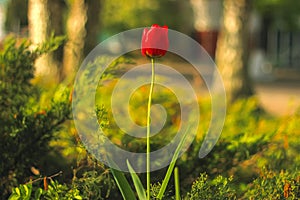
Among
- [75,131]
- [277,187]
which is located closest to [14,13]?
[75,131]

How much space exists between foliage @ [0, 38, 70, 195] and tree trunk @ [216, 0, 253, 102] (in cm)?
867

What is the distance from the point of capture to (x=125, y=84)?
15.5 feet

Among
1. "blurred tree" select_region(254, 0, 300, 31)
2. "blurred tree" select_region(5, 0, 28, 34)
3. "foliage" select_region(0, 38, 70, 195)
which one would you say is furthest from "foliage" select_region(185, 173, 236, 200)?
"blurred tree" select_region(254, 0, 300, 31)

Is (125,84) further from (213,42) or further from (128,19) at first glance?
(213,42)

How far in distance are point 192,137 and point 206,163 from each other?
0.49 feet

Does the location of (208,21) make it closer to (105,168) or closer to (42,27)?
(42,27)

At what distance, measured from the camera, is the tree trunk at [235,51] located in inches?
496

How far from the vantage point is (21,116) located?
12.0ft

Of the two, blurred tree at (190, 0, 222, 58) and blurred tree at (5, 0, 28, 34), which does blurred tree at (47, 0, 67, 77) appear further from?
blurred tree at (190, 0, 222, 58)

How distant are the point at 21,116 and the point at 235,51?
959 centimetres

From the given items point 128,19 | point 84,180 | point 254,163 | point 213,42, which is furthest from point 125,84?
point 213,42

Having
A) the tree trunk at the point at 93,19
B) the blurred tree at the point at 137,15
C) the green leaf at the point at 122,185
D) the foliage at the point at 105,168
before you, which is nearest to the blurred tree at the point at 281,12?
the blurred tree at the point at 137,15

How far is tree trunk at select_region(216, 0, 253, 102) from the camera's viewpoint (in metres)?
12.6

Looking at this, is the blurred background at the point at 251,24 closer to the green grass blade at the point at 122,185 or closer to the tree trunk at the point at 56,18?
the tree trunk at the point at 56,18
